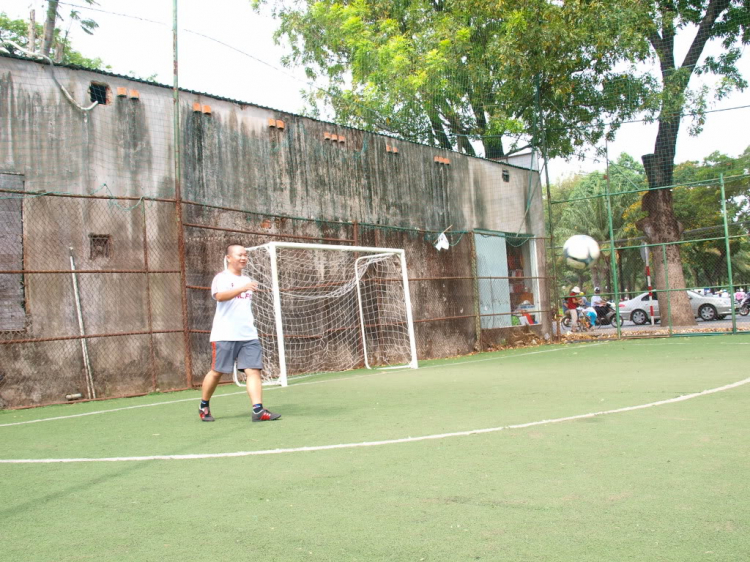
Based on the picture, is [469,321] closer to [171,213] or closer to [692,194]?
[171,213]

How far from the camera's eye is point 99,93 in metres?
10.3

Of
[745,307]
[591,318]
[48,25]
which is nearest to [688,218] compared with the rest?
[745,307]

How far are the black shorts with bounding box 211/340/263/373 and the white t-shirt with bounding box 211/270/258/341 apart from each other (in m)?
0.06

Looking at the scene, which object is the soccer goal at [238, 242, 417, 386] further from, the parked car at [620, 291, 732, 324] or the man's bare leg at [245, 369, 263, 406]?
the parked car at [620, 291, 732, 324]

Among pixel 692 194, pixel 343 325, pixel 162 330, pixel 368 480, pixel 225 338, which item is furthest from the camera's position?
pixel 692 194

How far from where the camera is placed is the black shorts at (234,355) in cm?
643

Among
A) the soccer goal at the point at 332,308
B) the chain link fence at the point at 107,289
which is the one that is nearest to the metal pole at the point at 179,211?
the chain link fence at the point at 107,289

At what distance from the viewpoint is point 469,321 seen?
1612 cm

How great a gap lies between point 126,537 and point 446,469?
1.78m

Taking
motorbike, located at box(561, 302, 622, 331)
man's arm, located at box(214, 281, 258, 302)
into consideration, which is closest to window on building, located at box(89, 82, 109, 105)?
man's arm, located at box(214, 281, 258, 302)

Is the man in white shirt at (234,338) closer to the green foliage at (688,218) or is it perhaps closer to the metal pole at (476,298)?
the metal pole at (476,298)

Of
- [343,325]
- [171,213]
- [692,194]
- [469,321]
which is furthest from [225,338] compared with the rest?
[692,194]

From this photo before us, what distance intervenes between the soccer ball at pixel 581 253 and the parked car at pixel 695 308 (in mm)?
10849

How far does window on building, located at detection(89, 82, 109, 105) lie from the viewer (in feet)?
33.5
